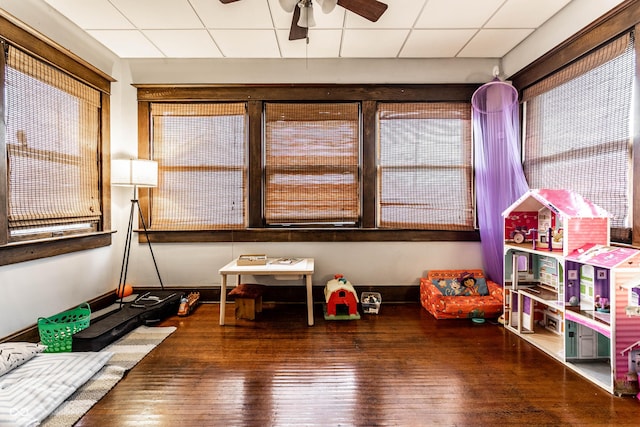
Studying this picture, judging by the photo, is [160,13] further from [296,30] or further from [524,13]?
[524,13]

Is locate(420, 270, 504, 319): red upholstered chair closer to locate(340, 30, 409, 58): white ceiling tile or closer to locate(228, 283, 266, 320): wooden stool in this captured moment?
locate(228, 283, 266, 320): wooden stool

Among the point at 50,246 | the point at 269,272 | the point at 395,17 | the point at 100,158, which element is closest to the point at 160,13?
the point at 100,158

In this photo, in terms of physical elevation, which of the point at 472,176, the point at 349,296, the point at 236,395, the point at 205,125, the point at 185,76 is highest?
the point at 185,76

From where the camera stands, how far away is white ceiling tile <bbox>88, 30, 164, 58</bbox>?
3.27 m

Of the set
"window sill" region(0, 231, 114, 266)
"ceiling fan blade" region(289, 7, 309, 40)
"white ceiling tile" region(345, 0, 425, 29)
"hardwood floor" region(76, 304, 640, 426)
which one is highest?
"white ceiling tile" region(345, 0, 425, 29)

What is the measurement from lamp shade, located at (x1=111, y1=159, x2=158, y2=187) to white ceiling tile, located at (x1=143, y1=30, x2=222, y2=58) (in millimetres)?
1271

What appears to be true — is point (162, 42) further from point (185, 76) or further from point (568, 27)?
point (568, 27)

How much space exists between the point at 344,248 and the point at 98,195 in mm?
2795

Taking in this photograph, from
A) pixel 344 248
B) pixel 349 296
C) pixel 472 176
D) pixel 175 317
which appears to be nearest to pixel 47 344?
pixel 175 317

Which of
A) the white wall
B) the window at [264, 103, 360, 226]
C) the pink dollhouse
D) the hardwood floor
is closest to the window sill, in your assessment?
the white wall

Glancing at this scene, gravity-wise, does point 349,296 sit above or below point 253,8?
below

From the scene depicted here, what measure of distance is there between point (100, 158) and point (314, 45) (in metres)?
2.63

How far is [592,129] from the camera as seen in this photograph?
8.77 ft

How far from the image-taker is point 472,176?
3.86 meters
